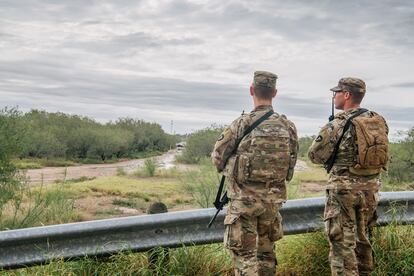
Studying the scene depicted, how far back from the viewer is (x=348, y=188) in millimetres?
4965

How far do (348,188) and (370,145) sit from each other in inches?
17.6

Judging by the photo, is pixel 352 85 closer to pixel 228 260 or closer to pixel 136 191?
pixel 228 260

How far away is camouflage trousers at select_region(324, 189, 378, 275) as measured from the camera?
479cm

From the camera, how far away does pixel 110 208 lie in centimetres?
2581

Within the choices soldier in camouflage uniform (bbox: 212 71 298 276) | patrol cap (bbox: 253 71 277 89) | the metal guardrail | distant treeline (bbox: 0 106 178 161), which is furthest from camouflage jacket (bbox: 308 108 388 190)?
distant treeline (bbox: 0 106 178 161)

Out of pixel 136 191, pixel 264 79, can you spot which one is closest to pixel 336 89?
pixel 264 79

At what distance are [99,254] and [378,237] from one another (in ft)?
8.96

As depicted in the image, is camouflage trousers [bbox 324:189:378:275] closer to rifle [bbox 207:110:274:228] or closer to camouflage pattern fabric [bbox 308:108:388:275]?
camouflage pattern fabric [bbox 308:108:388:275]

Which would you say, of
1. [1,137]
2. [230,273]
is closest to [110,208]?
[1,137]

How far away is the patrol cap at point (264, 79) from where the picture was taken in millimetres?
4777

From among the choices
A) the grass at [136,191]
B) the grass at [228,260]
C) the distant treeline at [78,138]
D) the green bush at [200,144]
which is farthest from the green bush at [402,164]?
the distant treeline at [78,138]

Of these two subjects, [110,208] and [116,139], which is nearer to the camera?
[110,208]

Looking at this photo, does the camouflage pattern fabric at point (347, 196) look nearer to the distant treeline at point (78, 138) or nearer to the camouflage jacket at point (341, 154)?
the camouflage jacket at point (341, 154)

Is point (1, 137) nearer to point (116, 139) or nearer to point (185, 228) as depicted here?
point (185, 228)
